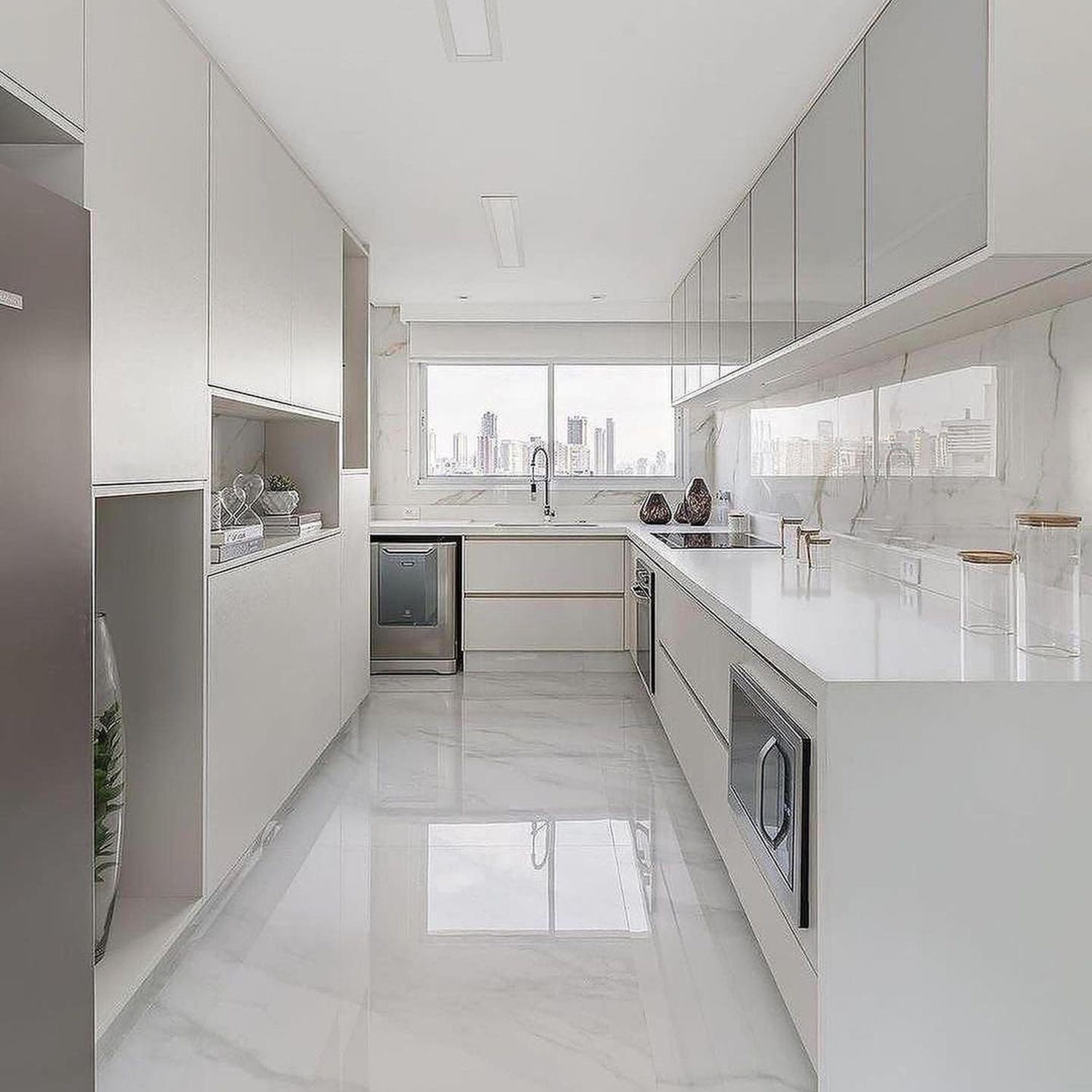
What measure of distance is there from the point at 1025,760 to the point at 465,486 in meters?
5.27

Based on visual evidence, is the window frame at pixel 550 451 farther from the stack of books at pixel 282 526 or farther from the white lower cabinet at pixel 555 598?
the stack of books at pixel 282 526

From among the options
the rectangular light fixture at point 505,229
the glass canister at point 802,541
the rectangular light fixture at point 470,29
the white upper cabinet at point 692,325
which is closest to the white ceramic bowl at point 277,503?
the rectangular light fixture at point 505,229

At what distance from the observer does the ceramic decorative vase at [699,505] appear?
577cm

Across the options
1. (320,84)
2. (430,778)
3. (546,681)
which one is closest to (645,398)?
(546,681)

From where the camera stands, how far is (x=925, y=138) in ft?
6.77

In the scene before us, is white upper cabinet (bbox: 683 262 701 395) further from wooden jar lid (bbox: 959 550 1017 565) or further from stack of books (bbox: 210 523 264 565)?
wooden jar lid (bbox: 959 550 1017 565)

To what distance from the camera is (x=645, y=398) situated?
6785mm

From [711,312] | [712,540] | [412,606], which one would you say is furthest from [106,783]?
[412,606]

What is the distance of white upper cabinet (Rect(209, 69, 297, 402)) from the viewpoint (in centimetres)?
→ 266

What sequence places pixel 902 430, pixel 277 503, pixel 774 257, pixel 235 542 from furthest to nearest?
pixel 277 503
pixel 774 257
pixel 902 430
pixel 235 542

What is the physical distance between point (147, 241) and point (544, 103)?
134 cm

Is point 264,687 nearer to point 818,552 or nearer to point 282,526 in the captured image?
point 282,526

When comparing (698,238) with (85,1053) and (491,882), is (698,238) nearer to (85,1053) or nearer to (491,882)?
(491,882)

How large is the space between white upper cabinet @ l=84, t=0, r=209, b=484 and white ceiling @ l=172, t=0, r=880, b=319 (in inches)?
10.3
